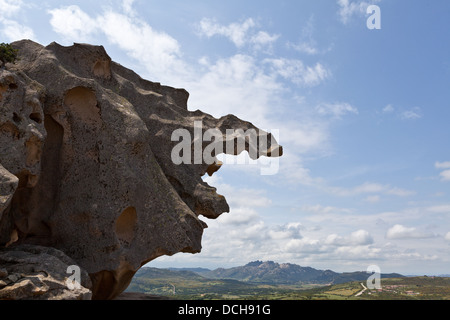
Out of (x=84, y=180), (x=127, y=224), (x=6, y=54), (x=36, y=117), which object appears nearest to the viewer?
(x=36, y=117)

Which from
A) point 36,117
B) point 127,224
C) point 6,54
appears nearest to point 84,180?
point 127,224

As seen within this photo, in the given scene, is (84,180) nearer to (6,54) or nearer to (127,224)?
(127,224)

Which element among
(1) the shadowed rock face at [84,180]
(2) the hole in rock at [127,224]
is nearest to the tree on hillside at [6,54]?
(1) the shadowed rock face at [84,180]

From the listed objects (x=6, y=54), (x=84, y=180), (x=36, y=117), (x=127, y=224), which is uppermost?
(x=6, y=54)

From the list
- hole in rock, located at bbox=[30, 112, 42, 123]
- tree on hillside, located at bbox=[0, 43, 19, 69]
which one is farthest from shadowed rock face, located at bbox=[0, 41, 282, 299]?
tree on hillside, located at bbox=[0, 43, 19, 69]

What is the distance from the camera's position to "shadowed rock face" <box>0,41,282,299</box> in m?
15.4

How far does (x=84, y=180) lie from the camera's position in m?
16.9

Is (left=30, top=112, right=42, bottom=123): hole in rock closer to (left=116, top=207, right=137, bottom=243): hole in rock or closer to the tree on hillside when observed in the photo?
the tree on hillside

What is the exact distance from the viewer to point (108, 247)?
51.8 feet
